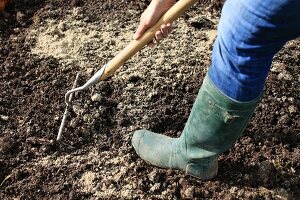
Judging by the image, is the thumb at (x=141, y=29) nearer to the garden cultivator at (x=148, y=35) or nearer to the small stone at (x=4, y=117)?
the garden cultivator at (x=148, y=35)

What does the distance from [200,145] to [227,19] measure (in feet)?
2.03

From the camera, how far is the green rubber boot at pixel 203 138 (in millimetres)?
1678

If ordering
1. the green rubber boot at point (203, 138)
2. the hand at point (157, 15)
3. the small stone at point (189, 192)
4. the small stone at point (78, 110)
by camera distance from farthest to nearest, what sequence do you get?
the small stone at point (78, 110) → the small stone at point (189, 192) → the hand at point (157, 15) → the green rubber boot at point (203, 138)

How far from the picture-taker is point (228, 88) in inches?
62.8

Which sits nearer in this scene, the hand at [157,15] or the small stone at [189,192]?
the hand at [157,15]

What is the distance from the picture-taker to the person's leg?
4.45 ft

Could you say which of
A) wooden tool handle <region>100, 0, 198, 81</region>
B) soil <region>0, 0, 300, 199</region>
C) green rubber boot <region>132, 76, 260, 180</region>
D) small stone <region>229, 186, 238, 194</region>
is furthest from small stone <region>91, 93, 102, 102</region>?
small stone <region>229, 186, 238, 194</region>

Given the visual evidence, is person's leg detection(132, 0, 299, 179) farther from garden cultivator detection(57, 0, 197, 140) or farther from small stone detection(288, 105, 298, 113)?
small stone detection(288, 105, 298, 113)

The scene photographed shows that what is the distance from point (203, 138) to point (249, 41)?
55cm

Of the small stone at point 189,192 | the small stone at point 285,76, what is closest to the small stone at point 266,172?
the small stone at point 189,192

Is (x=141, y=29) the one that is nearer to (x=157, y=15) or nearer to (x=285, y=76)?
(x=157, y=15)

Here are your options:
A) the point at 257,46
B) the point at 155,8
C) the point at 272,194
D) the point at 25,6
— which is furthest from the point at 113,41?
the point at 257,46

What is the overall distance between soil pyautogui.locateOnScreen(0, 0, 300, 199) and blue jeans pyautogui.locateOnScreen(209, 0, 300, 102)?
67 cm

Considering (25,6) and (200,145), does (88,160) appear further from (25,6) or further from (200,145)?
(25,6)
